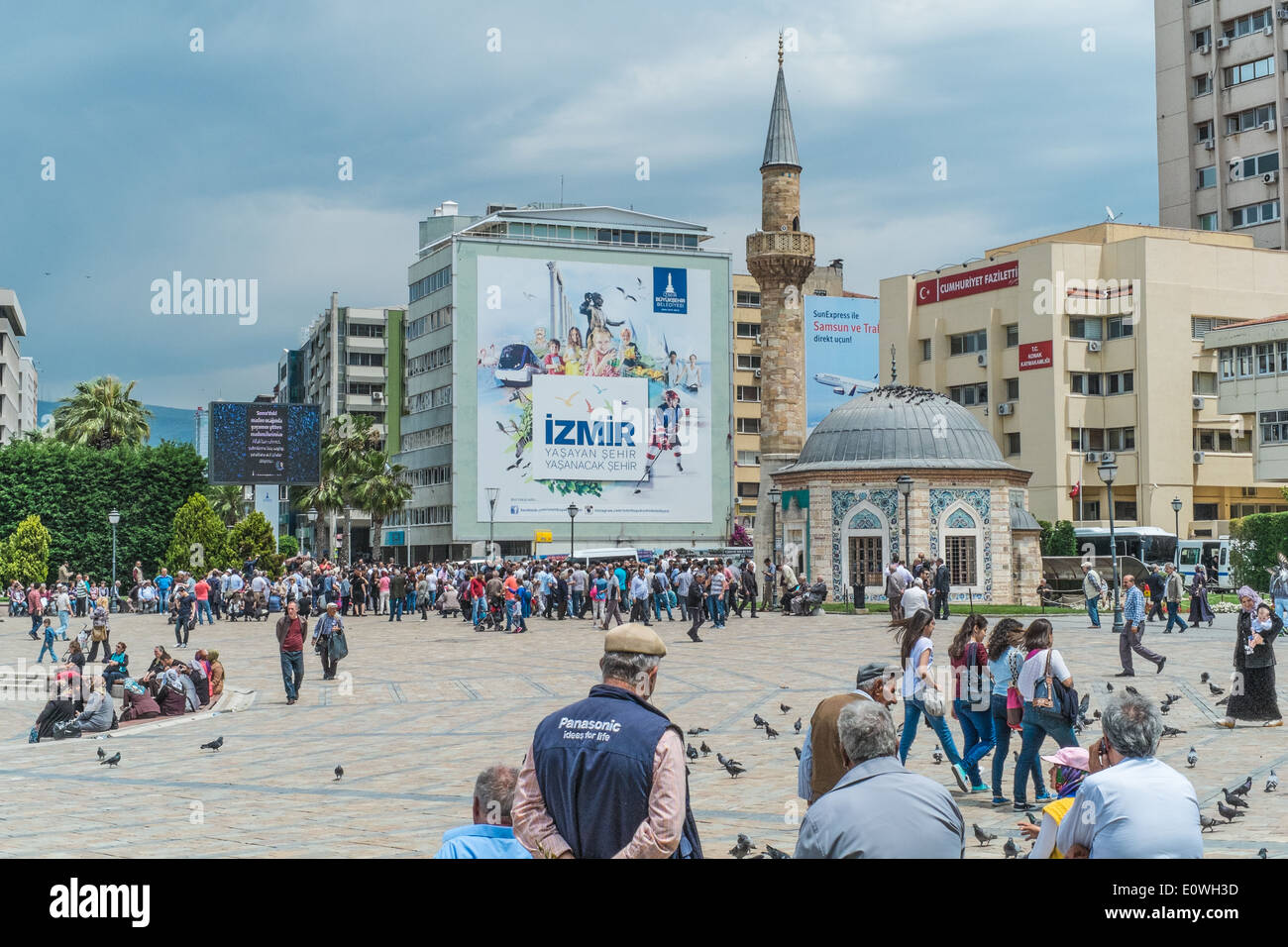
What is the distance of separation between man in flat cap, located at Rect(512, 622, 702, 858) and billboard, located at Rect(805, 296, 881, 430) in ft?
284

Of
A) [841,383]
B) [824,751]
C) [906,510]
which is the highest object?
[841,383]

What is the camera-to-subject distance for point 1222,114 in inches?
2795

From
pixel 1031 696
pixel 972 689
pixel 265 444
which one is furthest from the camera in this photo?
pixel 265 444

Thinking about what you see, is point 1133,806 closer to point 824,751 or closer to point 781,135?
point 824,751

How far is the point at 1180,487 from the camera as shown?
62219 millimetres

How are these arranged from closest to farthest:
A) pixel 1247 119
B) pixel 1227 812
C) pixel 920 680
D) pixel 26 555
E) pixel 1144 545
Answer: pixel 1227 812 < pixel 920 680 < pixel 26 555 < pixel 1144 545 < pixel 1247 119

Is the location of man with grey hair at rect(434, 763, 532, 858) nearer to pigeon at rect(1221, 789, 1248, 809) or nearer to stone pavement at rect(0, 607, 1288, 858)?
stone pavement at rect(0, 607, 1288, 858)

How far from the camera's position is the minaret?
5606cm

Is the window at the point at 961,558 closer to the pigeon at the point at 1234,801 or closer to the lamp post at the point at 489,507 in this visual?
the pigeon at the point at 1234,801

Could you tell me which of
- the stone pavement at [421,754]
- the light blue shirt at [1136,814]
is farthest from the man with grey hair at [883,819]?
the stone pavement at [421,754]

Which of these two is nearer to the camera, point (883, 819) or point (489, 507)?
point (883, 819)

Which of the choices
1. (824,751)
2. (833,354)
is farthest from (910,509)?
(833,354)

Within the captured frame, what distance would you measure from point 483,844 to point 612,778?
536 mm
